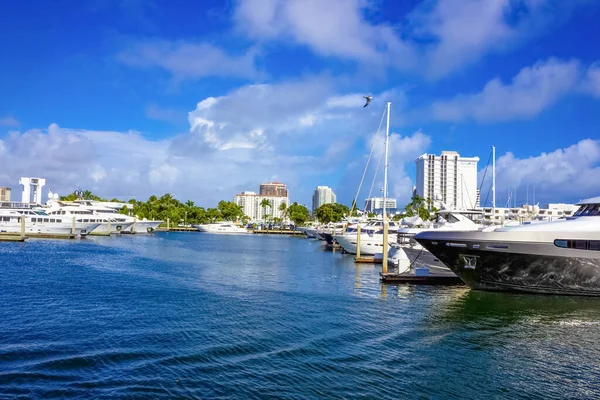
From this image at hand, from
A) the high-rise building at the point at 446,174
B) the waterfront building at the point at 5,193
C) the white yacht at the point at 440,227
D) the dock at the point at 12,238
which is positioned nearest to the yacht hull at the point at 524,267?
the white yacht at the point at 440,227

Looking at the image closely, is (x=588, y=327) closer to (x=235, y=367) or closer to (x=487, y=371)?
(x=487, y=371)

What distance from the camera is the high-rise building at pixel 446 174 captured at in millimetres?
139750

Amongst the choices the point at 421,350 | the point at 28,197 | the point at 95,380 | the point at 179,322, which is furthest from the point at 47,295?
the point at 28,197

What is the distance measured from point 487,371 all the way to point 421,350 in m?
2.42

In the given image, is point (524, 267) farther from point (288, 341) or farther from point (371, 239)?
point (371, 239)

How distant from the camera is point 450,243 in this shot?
27188 mm

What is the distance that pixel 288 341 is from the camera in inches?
645

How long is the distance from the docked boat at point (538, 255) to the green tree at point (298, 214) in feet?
462

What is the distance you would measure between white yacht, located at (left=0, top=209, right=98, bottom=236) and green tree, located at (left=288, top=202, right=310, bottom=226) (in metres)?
94.5

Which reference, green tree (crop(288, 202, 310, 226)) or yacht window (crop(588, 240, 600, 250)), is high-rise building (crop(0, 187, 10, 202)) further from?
yacht window (crop(588, 240, 600, 250))

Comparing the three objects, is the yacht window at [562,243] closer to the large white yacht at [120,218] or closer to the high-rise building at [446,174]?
the large white yacht at [120,218]

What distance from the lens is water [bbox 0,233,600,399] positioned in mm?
12312

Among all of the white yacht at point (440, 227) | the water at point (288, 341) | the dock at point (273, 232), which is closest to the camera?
the water at point (288, 341)

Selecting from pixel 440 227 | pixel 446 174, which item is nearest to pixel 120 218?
pixel 440 227
